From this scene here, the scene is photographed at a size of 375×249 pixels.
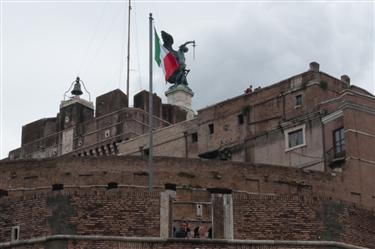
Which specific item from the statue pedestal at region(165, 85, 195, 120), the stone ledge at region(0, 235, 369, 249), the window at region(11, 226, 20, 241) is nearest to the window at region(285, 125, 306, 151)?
the statue pedestal at region(165, 85, 195, 120)

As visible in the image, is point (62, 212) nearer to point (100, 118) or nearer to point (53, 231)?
point (53, 231)

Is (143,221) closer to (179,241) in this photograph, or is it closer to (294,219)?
(179,241)

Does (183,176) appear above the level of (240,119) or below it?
below

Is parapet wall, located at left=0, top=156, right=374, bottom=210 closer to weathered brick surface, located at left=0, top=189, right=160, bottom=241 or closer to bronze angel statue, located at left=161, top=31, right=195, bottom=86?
bronze angel statue, located at left=161, top=31, right=195, bottom=86

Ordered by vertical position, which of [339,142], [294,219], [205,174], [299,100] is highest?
[299,100]

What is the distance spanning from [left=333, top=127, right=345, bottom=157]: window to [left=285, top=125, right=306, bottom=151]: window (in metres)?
2.05

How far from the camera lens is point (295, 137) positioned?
43781 mm

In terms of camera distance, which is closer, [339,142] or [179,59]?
[339,142]

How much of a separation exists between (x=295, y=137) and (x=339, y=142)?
10.1 feet

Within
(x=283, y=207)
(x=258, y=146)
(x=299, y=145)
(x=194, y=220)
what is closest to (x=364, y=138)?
(x=299, y=145)

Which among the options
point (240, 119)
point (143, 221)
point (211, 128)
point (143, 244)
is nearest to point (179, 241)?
point (143, 244)

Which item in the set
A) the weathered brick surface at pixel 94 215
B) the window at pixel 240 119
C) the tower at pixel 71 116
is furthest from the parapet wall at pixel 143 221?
the tower at pixel 71 116

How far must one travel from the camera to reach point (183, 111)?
59.6 meters

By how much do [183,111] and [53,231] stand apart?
36.6 m
